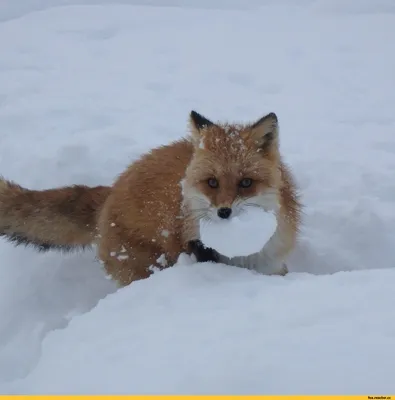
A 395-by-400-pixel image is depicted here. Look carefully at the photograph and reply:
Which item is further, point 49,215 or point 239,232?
point 49,215

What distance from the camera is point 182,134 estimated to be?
6.82 metres

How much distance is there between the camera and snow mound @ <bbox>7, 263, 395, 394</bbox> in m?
2.31

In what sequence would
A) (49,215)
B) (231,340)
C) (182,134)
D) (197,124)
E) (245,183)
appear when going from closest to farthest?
1. (231,340)
2. (245,183)
3. (197,124)
4. (49,215)
5. (182,134)

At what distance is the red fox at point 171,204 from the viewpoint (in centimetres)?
403

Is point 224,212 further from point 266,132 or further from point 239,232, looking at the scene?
point 266,132

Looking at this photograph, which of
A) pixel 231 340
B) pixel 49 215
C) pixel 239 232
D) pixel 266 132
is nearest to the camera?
pixel 231 340

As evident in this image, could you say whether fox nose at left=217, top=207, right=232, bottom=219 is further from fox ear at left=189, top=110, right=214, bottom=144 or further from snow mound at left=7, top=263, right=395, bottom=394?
fox ear at left=189, top=110, right=214, bottom=144

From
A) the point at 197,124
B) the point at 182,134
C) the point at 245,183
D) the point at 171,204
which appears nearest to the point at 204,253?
the point at 171,204

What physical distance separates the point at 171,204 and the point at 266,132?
926mm

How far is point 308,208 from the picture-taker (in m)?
5.58

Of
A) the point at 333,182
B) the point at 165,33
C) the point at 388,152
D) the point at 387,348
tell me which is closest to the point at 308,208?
the point at 333,182

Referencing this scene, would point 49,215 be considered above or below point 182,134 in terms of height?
below

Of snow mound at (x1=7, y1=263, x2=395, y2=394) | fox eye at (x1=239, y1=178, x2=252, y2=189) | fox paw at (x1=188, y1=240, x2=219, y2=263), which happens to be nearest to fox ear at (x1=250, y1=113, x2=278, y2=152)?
fox eye at (x1=239, y1=178, x2=252, y2=189)

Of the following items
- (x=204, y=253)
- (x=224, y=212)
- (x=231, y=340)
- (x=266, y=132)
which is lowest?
(x=204, y=253)
